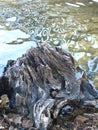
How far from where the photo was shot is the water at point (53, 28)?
7297 millimetres

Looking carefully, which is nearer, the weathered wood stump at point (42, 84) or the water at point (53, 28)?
the weathered wood stump at point (42, 84)

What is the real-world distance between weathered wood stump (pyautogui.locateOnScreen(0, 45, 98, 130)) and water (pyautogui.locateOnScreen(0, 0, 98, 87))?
693 mm

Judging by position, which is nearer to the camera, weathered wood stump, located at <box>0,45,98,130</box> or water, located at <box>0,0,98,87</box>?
weathered wood stump, located at <box>0,45,98,130</box>

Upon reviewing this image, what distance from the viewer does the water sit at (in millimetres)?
7297

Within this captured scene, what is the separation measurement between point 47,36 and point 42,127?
13.9 ft

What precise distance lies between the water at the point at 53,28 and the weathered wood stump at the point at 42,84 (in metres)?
0.69

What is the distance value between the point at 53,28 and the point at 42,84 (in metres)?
4.21

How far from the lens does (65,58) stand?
5.51 metres

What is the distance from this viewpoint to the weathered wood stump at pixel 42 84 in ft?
16.0

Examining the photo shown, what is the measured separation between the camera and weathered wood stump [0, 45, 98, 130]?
4879 millimetres

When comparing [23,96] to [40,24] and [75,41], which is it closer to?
[75,41]

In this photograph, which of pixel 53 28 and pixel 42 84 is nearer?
pixel 42 84

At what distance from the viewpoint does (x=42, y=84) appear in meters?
5.17

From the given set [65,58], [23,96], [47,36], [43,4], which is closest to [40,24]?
[47,36]
